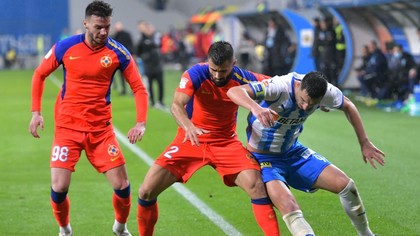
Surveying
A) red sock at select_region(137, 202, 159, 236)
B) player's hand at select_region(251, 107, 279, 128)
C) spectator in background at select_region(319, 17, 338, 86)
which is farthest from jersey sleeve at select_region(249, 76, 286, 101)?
spectator in background at select_region(319, 17, 338, 86)

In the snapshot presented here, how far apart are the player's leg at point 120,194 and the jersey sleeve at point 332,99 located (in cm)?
197

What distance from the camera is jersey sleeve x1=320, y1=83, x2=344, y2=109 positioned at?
7.84 meters

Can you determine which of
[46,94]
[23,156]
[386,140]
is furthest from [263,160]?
[46,94]

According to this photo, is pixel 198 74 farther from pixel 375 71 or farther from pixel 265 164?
pixel 375 71

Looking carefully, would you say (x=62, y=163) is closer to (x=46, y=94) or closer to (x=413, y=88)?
(x=413, y=88)

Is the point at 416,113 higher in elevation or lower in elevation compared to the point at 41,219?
lower

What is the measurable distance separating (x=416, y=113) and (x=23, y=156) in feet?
32.4

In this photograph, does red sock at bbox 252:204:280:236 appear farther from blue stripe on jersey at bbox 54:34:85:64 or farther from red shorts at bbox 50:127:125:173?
blue stripe on jersey at bbox 54:34:85:64

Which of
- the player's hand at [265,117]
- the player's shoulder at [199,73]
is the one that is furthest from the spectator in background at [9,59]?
the player's hand at [265,117]

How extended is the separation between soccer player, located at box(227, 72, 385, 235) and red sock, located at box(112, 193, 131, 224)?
4.15ft

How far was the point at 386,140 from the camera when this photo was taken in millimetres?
16578

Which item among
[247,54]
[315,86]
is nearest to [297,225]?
[315,86]

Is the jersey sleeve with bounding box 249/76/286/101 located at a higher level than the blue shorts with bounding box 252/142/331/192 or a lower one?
higher

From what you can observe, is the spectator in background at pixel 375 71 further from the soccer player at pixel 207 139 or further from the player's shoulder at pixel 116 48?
the soccer player at pixel 207 139
